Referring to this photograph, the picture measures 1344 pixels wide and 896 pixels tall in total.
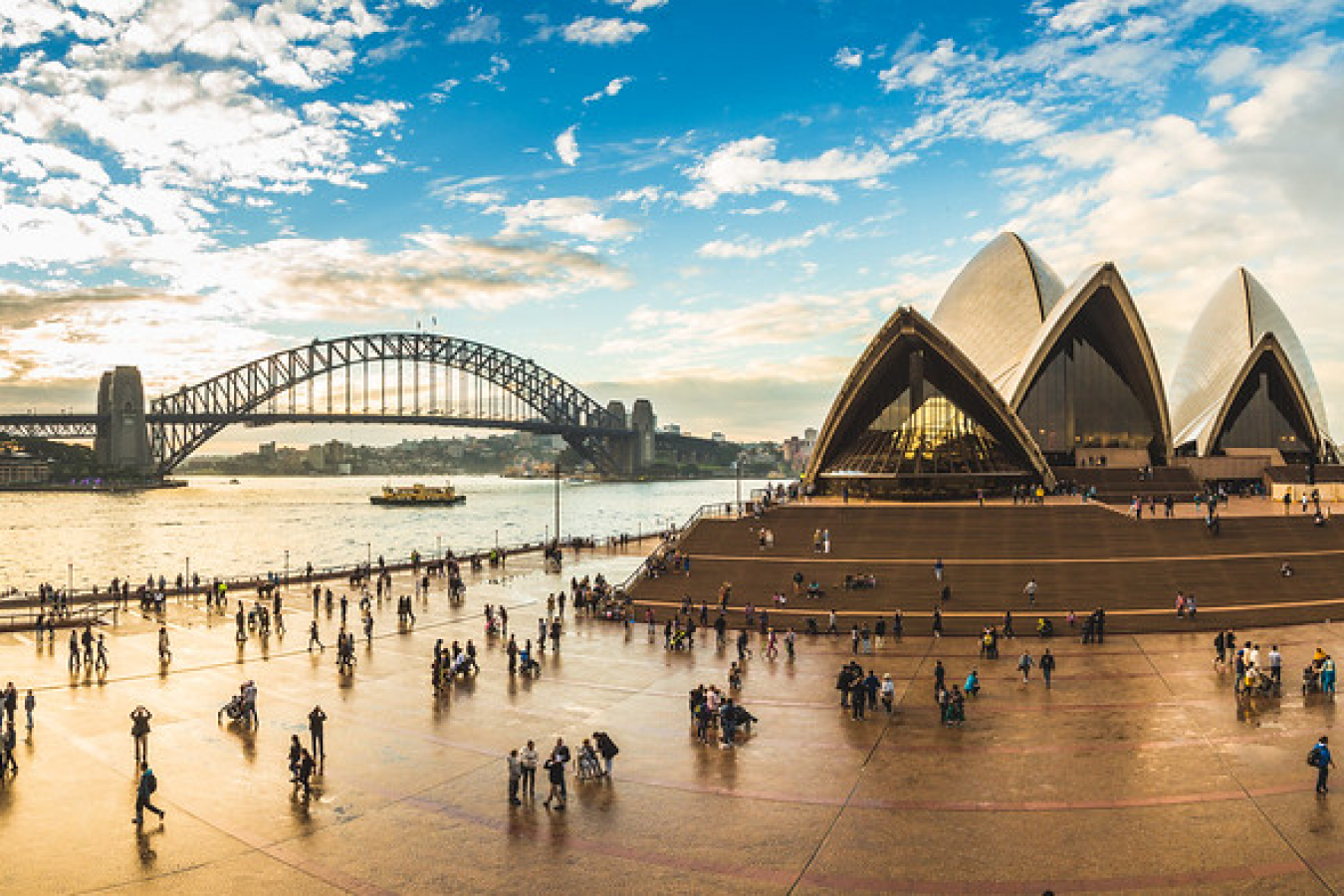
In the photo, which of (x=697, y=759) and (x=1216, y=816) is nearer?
(x=1216, y=816)

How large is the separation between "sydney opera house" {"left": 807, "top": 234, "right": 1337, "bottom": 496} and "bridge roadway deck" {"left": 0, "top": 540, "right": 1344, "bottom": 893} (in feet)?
68.0

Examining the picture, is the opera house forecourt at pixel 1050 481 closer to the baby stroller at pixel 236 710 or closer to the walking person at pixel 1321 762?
the walking person at pixel 1321 762

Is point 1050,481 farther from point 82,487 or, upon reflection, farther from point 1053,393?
point 82,487

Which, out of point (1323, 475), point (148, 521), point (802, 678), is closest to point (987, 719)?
point (802, 678)

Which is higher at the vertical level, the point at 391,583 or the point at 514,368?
the point at 514,368

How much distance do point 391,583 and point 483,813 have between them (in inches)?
898

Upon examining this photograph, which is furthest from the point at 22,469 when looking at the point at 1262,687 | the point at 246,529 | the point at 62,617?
the point at 1262,687

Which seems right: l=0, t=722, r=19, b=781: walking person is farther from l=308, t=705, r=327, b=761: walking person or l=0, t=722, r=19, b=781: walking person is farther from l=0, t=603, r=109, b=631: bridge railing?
l=0, t=603, r=109, b=631: bridge railing

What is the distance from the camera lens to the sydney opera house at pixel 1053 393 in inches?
1481

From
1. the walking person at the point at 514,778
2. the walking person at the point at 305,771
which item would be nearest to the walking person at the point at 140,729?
the walking person at the point at 305,771

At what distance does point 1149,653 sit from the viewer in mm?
18047

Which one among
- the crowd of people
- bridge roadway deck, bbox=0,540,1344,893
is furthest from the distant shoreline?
the crowd of people

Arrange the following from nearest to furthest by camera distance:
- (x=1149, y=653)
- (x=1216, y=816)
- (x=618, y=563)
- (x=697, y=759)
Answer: (x=1216, y=816), (x=697, y=759), (x=1149, y=653), (x=618, y=563)

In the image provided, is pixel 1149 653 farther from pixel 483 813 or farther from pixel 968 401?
pixel 968 401
